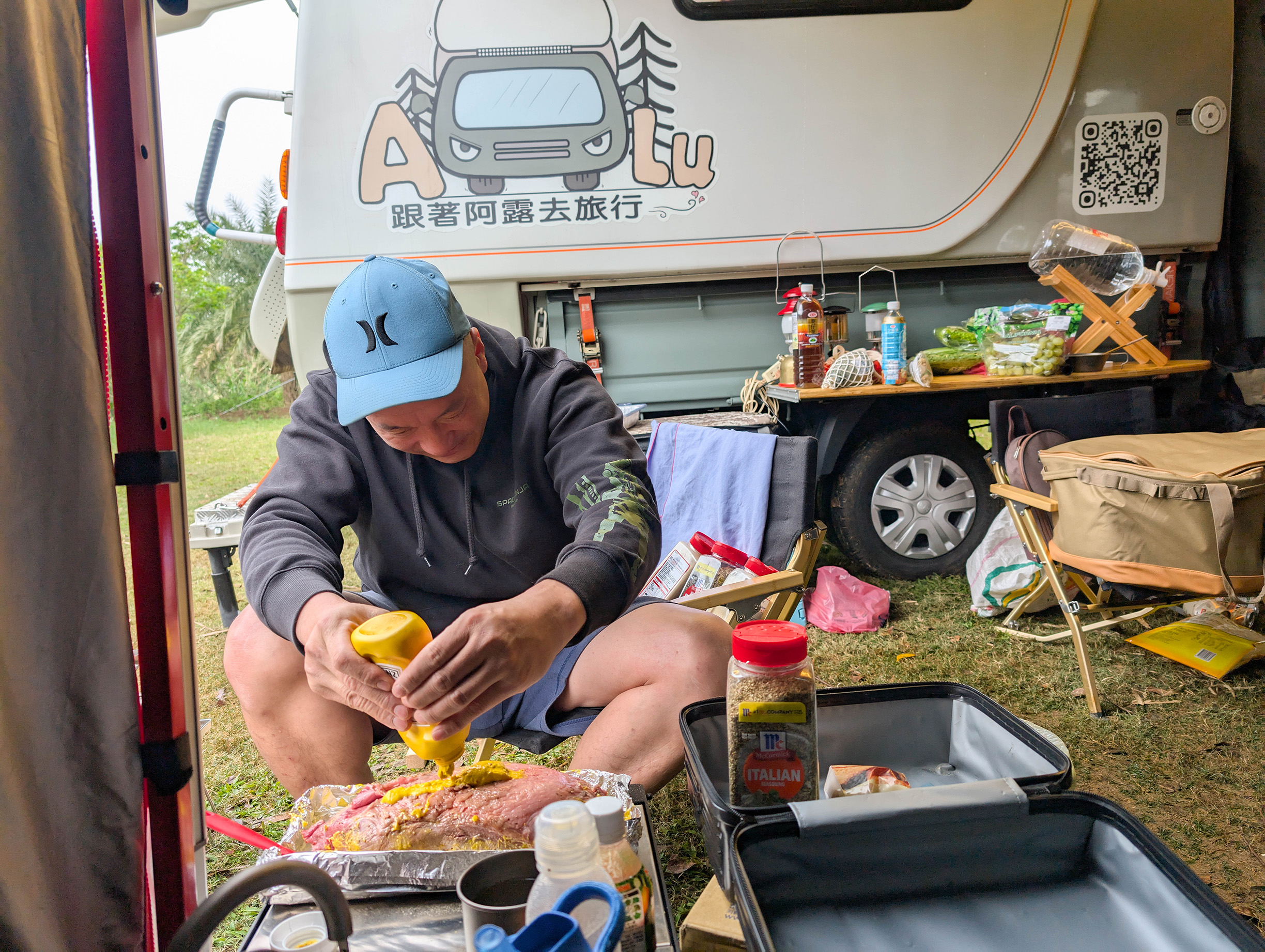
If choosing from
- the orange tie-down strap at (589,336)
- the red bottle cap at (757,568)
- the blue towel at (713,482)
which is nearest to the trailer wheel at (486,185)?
the orange tie-down strap at (589,336)

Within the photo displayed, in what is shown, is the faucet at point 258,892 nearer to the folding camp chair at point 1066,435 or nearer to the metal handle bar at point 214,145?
the folding camp chair at point 1066,435

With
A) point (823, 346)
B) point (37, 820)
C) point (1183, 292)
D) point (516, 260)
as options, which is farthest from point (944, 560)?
point (37, 820)

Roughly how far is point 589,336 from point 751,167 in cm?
104

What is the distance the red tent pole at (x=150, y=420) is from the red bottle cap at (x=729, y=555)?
185 centimetres

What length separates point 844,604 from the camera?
3.19 metres

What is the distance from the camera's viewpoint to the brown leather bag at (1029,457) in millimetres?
2736

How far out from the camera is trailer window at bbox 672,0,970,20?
10.7 ft

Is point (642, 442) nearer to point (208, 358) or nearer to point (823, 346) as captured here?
point (823, 346)

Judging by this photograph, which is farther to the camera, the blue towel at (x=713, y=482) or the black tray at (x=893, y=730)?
the blue towel at (x=713, y=482)

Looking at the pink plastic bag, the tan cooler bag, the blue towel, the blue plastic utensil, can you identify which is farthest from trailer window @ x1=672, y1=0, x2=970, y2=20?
the blue plastic utensil

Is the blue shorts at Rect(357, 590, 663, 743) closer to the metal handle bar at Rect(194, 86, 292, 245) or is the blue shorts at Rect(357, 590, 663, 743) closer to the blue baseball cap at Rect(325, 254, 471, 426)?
the blue baseball cap at Rect(325, 254, 471, 426)

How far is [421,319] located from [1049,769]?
3.87 ft

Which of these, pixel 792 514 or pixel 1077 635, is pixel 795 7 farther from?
pixel 1077 635

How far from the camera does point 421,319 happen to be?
1.35 metres
